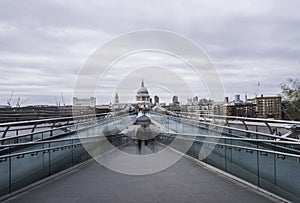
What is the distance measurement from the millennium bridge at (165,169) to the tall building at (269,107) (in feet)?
67.0

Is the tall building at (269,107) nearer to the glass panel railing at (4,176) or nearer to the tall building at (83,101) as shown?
the tall building at (83,101)

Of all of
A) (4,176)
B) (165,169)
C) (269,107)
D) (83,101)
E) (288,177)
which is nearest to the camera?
(288,177)

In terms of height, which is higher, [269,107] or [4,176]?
[269,107]

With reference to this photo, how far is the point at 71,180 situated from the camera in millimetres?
5520

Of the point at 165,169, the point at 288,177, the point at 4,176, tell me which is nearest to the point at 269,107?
the point at 165,169

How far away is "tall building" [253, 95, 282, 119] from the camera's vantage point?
28200mm

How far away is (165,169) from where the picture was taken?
6555 mm

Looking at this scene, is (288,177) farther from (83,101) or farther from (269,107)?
(269,107)

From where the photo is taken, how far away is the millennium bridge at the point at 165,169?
4.34 m

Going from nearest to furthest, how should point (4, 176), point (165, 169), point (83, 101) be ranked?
point (4, 176) < point (165, 169) < point (83, 101)

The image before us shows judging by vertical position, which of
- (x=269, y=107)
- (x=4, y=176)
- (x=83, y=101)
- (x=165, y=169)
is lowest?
(x=165, y=169)

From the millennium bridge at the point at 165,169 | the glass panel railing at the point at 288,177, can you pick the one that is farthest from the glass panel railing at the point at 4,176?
the glass panel railing at the point at 288,177

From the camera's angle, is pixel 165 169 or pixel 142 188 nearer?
pixel 142 188

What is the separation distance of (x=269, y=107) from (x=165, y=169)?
30326 millimetres
